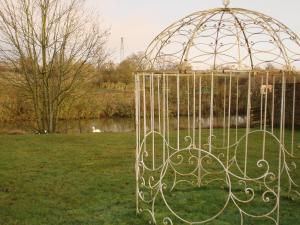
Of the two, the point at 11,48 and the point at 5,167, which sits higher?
the point at 11,48

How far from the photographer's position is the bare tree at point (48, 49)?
42.3ft

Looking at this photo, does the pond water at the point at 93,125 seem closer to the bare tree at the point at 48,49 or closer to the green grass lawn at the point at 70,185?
the bare tree at the point at 48,49

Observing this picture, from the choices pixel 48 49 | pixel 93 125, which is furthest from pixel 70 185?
pixel 93 125

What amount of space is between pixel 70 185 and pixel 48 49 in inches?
348

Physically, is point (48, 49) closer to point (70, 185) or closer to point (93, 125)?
point (93, 125)

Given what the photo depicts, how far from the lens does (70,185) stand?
5.38m

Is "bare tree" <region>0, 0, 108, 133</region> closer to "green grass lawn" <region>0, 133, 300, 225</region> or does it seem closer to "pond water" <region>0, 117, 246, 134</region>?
"pond water" <region>0, 117, 246, 134</region>

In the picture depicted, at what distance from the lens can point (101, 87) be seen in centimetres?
1639

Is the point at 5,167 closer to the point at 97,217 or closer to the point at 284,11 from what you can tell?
the point at 97,217

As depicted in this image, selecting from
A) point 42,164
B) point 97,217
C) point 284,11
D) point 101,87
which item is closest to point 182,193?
point 97,217

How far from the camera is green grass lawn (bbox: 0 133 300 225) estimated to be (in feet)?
13.4

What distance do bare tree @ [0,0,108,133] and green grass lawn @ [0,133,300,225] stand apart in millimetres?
4771

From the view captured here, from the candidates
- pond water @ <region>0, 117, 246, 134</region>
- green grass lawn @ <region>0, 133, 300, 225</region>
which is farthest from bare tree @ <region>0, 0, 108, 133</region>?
green grass lawn @ <region>0, 133, 300, 225</region>

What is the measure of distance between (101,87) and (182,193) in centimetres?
1190
